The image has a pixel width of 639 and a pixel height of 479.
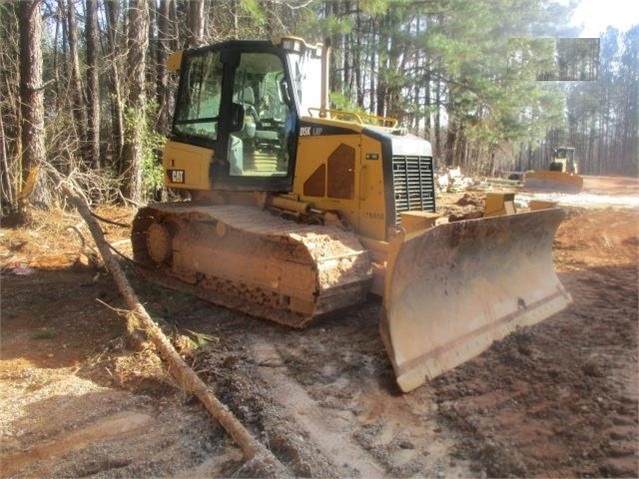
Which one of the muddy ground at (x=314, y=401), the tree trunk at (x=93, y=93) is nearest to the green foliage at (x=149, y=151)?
the tree trunk at (x=93, y=93)

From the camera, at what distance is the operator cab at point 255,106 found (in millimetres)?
6086

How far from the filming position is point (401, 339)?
425cm

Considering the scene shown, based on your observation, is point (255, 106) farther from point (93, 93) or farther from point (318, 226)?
point (93, 93)

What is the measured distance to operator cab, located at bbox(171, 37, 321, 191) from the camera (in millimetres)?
6086

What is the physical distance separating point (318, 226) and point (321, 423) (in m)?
2.45

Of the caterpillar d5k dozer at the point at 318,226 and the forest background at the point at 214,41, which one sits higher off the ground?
the forest background at the point at 214,41

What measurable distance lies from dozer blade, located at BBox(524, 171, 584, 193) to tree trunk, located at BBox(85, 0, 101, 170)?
17.1 metres

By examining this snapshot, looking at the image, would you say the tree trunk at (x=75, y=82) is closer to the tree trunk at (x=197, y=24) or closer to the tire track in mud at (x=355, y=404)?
the tree trunk at (x=197, y=24)

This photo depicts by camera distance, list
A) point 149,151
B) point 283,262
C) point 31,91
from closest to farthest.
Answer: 1. point 283,262
2. point 31,91
3. point 149,151

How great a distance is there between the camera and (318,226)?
5707 mm

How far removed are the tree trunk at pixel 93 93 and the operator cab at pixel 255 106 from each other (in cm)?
915

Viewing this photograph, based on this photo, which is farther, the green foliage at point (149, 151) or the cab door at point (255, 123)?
the green foliage at point (149, 151)

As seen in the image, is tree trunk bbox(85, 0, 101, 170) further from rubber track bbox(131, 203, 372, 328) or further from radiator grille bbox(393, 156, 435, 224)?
radiator grille bbox(393, 156, 435, 224)

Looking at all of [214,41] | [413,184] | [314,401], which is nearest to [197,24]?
[214,41]
